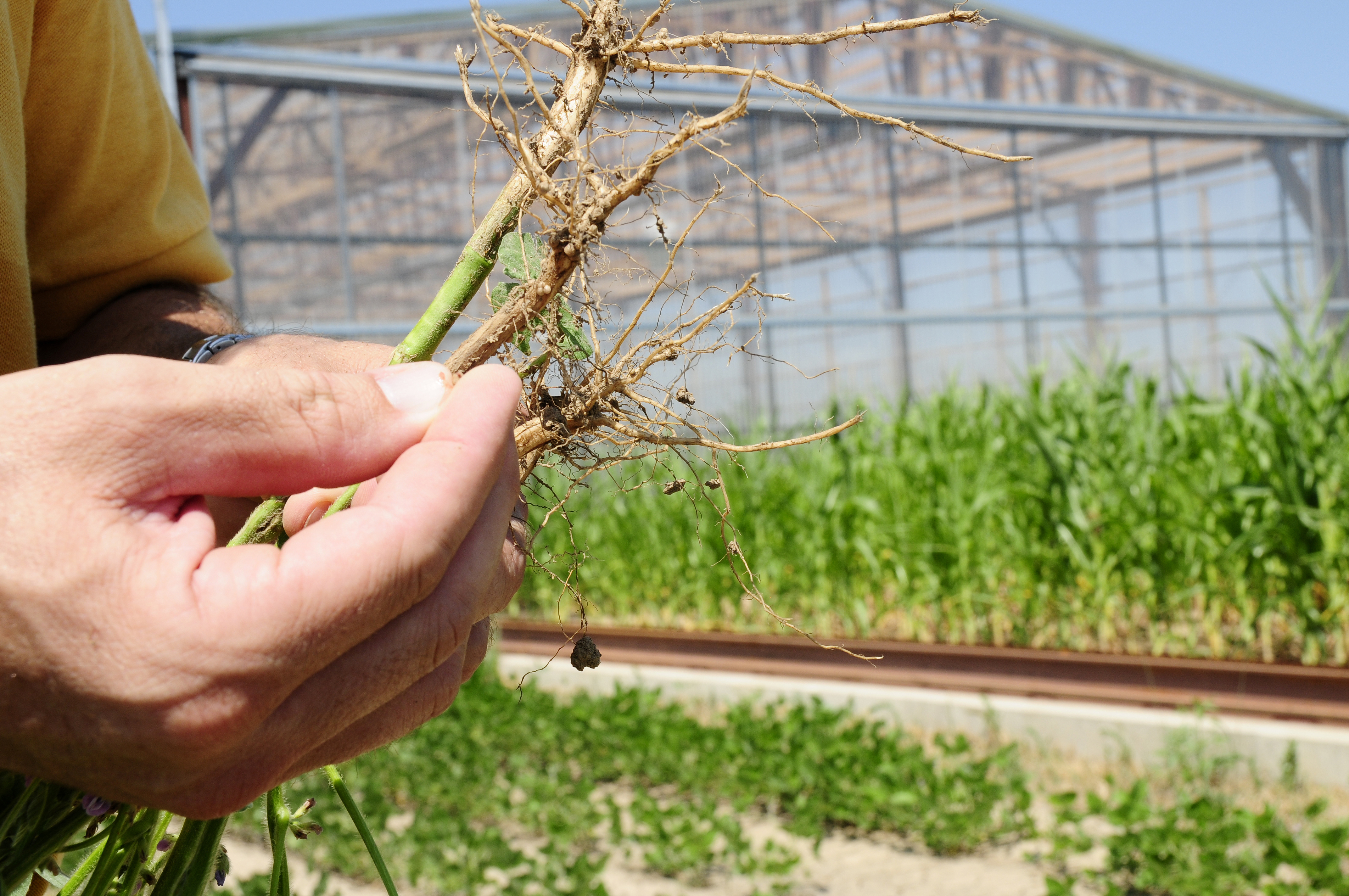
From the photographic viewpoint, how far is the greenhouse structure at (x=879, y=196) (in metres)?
8.77

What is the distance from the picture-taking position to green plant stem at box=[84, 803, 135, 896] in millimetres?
660

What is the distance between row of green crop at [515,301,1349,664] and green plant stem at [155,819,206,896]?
255 cm

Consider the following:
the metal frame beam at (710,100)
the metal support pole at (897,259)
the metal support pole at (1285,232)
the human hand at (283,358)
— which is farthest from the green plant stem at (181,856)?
the metal support pole at (1285,232)

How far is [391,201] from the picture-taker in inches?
369

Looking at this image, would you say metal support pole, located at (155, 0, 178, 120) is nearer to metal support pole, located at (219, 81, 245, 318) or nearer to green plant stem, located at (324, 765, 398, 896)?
metal support pole, located at (219, 81, 245, 318)

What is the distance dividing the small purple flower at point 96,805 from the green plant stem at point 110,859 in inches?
0.5

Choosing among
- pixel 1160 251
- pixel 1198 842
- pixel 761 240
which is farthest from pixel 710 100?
pixel 1198 842

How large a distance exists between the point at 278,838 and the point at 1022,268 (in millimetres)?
11434

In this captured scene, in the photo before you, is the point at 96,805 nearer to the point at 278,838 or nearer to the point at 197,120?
the point at 278,838

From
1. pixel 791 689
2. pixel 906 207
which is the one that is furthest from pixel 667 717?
pixel 906 207

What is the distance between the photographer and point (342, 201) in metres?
8.81

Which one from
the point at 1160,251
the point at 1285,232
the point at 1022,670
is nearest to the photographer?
the point at 1022,670

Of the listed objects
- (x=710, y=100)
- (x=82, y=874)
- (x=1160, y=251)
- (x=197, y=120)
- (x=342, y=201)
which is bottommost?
(x=82, y=874)

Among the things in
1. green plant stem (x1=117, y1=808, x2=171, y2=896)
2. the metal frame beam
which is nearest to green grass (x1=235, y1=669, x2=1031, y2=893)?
green plant stem (x1=117, y1=808, x2=171, y2=896)
